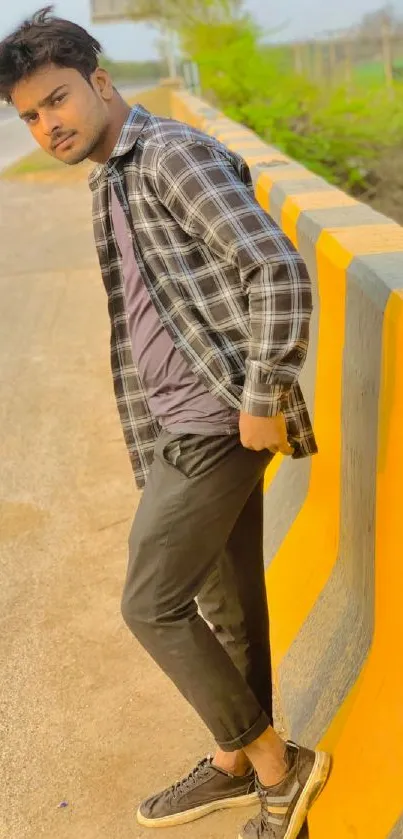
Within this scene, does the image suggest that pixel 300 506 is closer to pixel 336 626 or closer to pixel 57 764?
pixel 336 626

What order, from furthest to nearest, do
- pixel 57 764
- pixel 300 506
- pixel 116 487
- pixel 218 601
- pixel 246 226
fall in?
1. pixel 116 487
2. pixel 300 506
3. pixel 57 764
4. pixel 218 601
5. pixel 246 226

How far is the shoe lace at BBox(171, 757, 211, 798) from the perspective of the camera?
273 centimetres

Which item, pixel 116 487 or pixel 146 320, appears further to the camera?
pixel 116 487

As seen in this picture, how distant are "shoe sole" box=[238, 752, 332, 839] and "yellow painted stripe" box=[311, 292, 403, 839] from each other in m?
0.02

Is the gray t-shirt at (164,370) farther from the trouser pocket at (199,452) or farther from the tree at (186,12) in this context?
the tree at (186,12)

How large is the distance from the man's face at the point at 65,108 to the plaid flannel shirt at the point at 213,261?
0.07 metres

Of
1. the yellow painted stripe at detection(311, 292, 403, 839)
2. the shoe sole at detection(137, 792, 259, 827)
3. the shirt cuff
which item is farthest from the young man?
the shoe sole at detection(137, 792, 259, 827)

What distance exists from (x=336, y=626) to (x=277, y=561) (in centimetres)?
67

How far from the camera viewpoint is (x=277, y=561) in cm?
336

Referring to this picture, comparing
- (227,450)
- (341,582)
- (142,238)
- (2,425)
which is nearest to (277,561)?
(341,582)

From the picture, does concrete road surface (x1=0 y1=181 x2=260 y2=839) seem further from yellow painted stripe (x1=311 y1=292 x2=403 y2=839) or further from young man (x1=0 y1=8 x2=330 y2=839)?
yellow painted stripe (x1=311 y1=292 x2=403 y2=839)

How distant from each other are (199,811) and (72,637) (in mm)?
963

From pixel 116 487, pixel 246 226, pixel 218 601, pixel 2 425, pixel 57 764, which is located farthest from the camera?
pixel 2 425

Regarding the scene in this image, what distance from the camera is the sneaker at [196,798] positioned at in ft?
8.85
